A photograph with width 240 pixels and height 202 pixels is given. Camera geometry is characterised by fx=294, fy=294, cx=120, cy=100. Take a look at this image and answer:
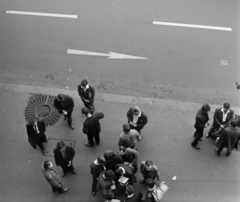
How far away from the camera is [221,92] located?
986 cm

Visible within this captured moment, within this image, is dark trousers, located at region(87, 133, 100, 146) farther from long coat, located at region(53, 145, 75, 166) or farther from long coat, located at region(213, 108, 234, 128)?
long coat, located at region(213, 108, 234, 128)

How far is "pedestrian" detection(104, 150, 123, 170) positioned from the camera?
6.73 metres

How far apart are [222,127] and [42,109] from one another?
5555mm

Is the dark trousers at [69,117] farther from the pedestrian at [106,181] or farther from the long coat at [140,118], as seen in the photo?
the pedestrian at [106,181]

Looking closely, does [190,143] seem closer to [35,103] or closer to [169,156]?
[169,156]

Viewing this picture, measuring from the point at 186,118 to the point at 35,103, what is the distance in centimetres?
494

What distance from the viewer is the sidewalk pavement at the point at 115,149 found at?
307 inches

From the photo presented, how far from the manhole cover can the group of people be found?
434 centimetres

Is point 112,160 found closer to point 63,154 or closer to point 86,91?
point 63,154

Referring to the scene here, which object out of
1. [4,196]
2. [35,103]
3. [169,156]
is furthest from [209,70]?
[4,196]

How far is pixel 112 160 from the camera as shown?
677 cm

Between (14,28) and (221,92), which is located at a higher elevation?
(14,28)

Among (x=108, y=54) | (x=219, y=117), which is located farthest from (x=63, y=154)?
(x=108, y=54)

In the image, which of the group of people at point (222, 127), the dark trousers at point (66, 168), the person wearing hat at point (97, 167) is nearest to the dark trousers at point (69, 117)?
the dark trousers at point (66, 168)
